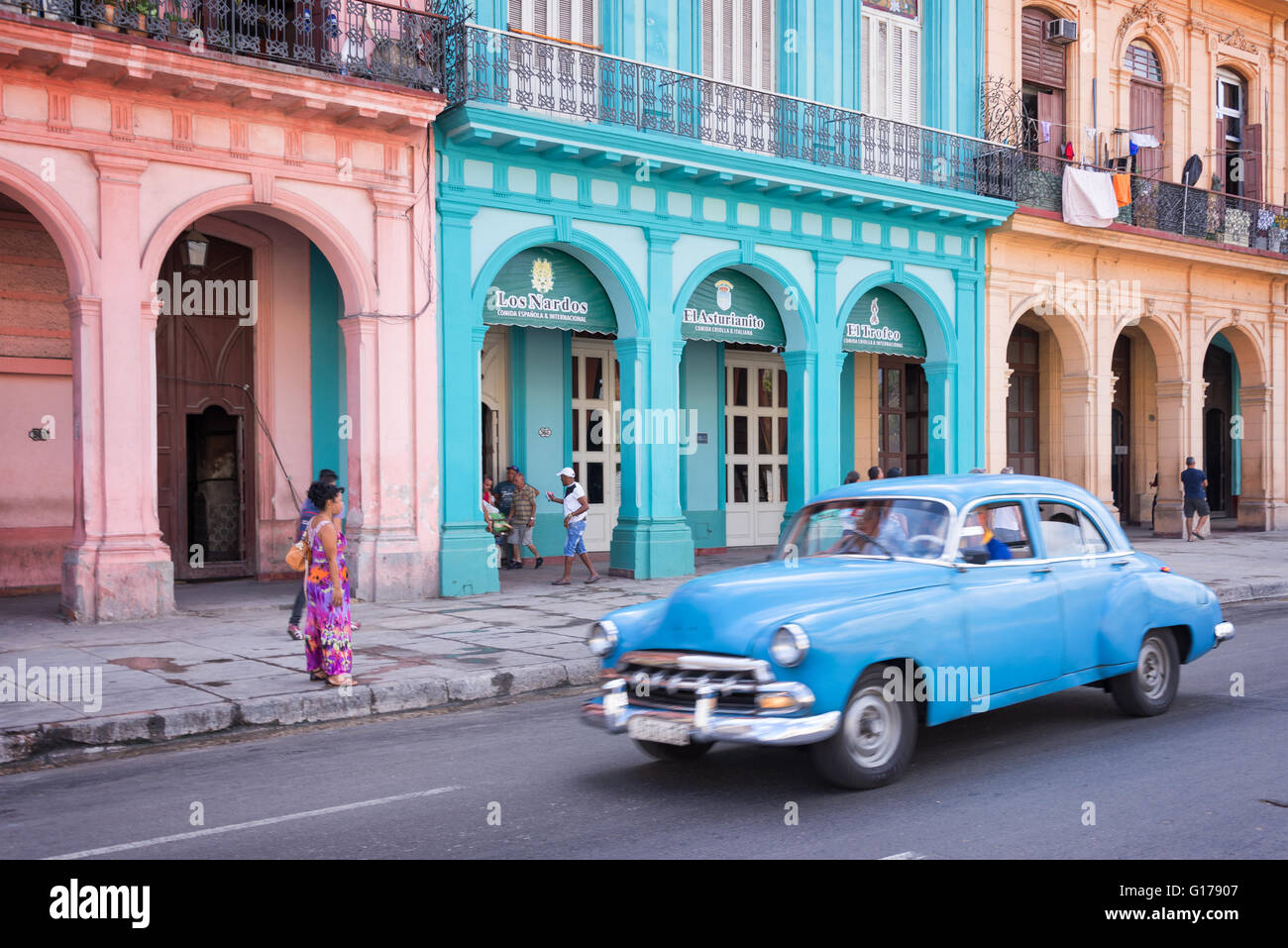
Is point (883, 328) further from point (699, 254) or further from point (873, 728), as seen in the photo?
point (873, 728)

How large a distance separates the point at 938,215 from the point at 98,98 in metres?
12.6

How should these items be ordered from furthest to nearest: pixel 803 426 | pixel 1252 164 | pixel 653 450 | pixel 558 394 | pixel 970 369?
pixel 1252 164
pixel 970 369
pixel 558 394
pixel 803 426
pixel 653 450

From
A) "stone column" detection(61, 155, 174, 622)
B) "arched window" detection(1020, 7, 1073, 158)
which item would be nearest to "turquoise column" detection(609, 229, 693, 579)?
"stone column" detection(61, 155, 174, 622)

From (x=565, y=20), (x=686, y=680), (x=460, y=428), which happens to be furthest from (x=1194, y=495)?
(x=686, y=680)

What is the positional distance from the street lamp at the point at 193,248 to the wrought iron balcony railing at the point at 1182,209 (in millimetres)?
13312

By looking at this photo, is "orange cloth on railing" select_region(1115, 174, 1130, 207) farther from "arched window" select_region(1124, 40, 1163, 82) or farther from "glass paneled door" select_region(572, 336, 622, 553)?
"glass paneled door" select_region(572, 336, 622, 553)

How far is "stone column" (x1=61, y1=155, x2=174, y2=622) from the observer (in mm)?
12008

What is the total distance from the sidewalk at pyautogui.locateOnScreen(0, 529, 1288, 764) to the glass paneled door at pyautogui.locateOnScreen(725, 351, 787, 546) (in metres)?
5.48

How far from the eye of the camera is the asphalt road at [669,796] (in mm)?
5031

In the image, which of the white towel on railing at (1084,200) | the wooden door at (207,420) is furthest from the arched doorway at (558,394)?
the white towel on railing at (1084,200)

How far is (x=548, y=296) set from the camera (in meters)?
15.6

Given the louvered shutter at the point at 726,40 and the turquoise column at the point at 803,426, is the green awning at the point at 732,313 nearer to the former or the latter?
the turquoise column at the point at 803,426

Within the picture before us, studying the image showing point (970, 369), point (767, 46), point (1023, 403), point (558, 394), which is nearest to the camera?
point (767, 46)

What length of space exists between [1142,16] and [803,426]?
11897 millimetres
